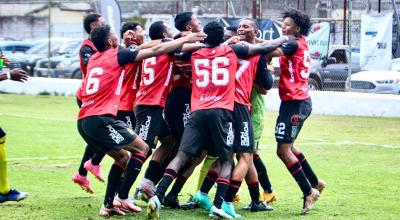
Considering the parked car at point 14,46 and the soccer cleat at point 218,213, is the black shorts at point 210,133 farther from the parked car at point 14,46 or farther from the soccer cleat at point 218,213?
the parked car at point 14,46

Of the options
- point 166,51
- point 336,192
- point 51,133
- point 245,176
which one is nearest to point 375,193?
point 336,192

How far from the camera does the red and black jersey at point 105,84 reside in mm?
10094

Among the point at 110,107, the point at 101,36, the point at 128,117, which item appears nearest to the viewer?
the point at 110,107

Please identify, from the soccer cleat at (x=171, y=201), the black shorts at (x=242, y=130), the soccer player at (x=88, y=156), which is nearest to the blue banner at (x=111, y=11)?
the soccer player at (x=88, y=156)

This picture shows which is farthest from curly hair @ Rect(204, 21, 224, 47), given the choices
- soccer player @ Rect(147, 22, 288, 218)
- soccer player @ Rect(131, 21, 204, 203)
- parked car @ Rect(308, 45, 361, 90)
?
parked car @ Rect(308, 45, 361, 90)

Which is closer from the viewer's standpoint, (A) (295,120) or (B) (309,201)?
(B) (309,201)

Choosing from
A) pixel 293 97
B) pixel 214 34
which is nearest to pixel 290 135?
pixel 293 97

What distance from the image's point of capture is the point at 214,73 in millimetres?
10188

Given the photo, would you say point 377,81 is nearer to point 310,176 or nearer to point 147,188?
point 310,176

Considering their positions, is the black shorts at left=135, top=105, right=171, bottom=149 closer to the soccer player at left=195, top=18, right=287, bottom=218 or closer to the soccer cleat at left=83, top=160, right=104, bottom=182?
the soccer player at left=195, top=18, right=287, bottom=218

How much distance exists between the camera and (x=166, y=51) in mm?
10039

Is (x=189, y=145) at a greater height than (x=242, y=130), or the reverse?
Result: (x=242, y=130)

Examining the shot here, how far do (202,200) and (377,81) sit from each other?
15887 millimetres

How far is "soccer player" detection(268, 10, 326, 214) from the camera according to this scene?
1073 cm
